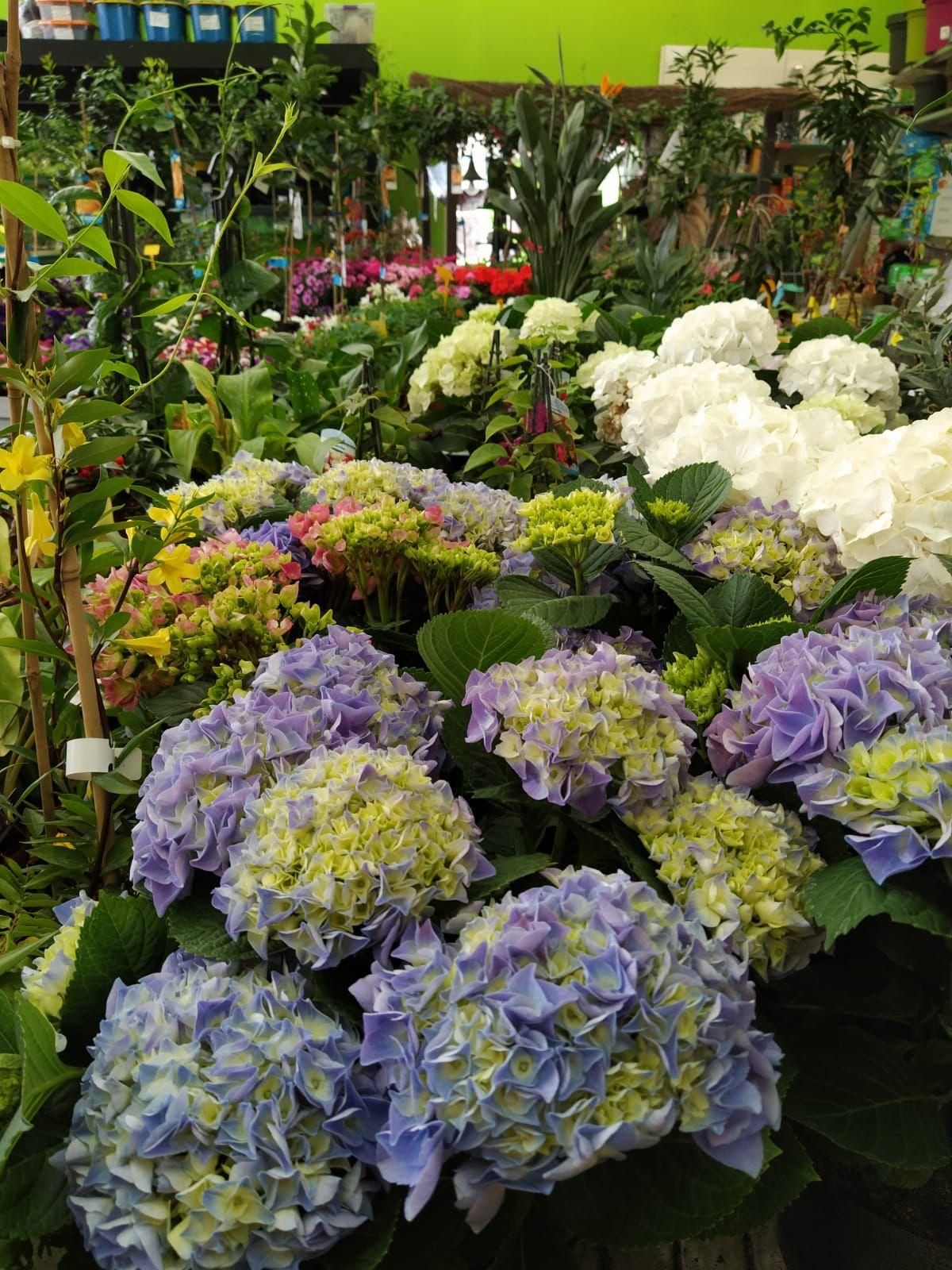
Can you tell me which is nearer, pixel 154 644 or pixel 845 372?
pixel 154 644

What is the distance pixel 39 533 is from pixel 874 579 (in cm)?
61

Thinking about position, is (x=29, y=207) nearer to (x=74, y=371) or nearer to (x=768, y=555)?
(x=74, y=371)

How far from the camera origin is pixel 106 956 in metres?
0.59

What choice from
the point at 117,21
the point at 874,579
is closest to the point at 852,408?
the point at 874,579

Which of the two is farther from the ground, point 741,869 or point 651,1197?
point 741,869

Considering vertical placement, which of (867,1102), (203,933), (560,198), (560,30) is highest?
(560,30)

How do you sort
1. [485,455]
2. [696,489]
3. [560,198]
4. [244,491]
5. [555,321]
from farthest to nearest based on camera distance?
[560,198], [555,321], [485,455], [244,491], [696,489]

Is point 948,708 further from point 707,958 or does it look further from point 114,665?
point 114,665

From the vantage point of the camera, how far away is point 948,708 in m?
0.62

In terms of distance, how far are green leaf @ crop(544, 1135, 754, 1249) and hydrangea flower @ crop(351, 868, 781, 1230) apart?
0.02 m

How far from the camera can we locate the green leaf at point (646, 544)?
811 millimetres

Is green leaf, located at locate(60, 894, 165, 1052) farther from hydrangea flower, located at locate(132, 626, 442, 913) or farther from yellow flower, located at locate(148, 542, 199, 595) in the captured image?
yellow flower, located at locate(148, 542, 199, 595)

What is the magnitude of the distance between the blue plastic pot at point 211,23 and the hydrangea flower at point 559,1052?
620cm

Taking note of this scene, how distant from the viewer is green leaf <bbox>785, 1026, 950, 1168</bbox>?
571 mm
